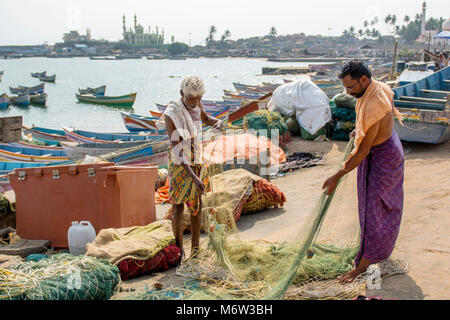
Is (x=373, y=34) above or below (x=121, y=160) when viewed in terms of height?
above

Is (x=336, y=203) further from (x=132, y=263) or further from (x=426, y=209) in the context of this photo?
(x=132, y=263)

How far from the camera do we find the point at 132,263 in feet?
13.4

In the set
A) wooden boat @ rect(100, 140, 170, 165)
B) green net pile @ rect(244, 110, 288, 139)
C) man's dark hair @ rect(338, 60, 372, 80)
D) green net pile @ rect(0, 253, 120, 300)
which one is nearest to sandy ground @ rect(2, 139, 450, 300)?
green net pile @ rect(0, 253, 120, 300)

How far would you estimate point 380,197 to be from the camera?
351cm

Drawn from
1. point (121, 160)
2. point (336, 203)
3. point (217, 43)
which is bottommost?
point (121, 160)

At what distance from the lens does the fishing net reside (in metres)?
3.45

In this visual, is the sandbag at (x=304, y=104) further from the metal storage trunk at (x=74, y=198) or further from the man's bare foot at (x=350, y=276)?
the man's bare foot at (x=350, y=276)

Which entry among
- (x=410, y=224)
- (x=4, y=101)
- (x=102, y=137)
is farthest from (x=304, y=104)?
(x=4, y=101)

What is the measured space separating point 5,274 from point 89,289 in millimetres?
611

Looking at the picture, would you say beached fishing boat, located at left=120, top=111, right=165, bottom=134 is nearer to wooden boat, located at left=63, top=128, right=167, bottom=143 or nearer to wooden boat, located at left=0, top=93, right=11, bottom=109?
wooden boat, located at left=63, top=128, right=167, bottom=143

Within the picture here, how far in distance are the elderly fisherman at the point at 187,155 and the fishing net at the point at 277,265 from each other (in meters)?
0.28

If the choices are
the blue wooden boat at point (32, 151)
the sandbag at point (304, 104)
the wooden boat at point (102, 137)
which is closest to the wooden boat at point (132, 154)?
the sandbag at point (304, 104)

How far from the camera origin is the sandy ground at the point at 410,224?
3426 mm
